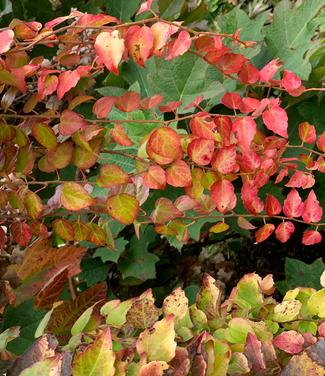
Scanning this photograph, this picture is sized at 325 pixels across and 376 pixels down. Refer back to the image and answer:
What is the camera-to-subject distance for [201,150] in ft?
3.96

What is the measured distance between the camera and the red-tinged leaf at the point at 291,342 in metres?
0.84

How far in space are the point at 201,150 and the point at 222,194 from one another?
0.36 ft

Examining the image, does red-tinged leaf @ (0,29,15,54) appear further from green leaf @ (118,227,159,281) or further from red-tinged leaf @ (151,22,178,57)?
green leaf @ (118,227,159,281)

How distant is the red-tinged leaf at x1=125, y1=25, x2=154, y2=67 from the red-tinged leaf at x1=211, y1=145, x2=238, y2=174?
236 mm

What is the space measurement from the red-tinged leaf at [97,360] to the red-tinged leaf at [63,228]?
0.66 metres

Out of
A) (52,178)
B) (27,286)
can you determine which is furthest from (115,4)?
(27,286)

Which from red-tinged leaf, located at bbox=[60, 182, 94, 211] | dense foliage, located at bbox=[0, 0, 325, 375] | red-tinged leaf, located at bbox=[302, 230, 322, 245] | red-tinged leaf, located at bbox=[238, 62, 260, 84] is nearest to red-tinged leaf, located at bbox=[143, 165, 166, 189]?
dense foliage, located at bbox=[0, 0, 325, 375]

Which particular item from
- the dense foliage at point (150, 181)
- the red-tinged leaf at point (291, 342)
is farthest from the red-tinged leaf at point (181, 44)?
the red-tinged leaf at point (291, 342)

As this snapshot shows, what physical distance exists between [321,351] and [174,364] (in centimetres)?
17

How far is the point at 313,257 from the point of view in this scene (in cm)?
241

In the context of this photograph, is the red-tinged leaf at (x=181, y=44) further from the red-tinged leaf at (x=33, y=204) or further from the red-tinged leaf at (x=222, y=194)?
the red-tinged leaf at (x=33, y=204)

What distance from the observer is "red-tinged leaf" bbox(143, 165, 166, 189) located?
1185 millimetres

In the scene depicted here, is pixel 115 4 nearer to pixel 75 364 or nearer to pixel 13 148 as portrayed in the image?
pixel 13 148

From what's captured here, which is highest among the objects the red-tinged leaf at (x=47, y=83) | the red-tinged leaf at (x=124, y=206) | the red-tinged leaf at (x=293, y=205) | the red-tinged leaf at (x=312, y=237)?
the red-tinged leaf at (x=47, y=83)
